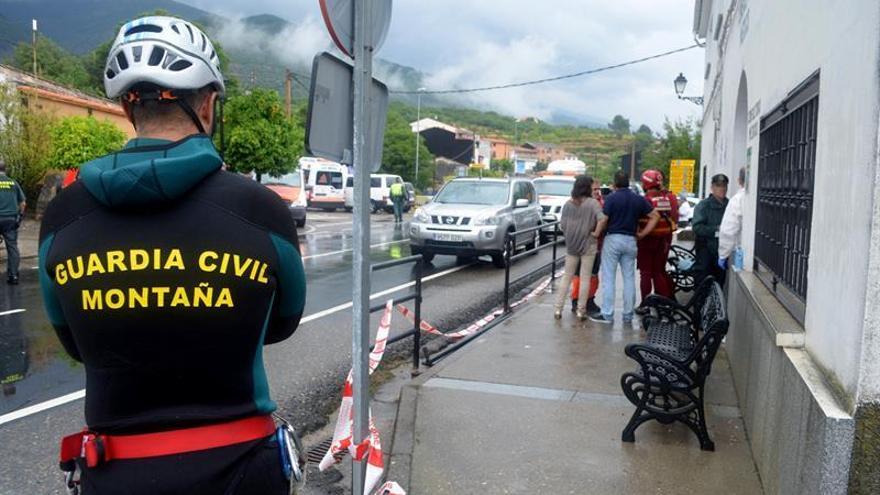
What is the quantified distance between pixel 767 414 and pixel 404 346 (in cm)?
449

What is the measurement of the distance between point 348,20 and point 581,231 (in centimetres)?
599

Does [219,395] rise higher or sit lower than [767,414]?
higher

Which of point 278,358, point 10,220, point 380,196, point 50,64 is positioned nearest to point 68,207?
point 278,358

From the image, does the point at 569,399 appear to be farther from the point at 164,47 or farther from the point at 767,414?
the point at 164,47

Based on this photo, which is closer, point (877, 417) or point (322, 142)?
point (877, 417)

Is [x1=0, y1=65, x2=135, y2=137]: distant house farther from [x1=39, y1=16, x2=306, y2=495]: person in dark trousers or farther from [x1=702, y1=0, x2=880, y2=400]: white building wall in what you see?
[x1=39, y1=16, x2=306, y2=495]: person in dark trousers

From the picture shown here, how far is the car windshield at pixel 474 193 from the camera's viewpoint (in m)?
15.5

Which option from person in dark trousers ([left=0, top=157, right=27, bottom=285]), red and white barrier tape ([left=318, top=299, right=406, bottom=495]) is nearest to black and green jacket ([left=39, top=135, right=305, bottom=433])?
red and white barrier tape ([left=318, top=299, right=406, bottom=495])

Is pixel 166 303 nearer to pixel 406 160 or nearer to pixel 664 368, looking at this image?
pixel 664 368

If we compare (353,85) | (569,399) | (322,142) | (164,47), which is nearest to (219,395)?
(164,47)

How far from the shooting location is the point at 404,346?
314 inches

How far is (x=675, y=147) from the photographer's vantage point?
37.8 metres

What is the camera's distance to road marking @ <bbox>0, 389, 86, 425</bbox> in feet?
17.7

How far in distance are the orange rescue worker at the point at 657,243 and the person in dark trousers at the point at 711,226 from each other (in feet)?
1.41
